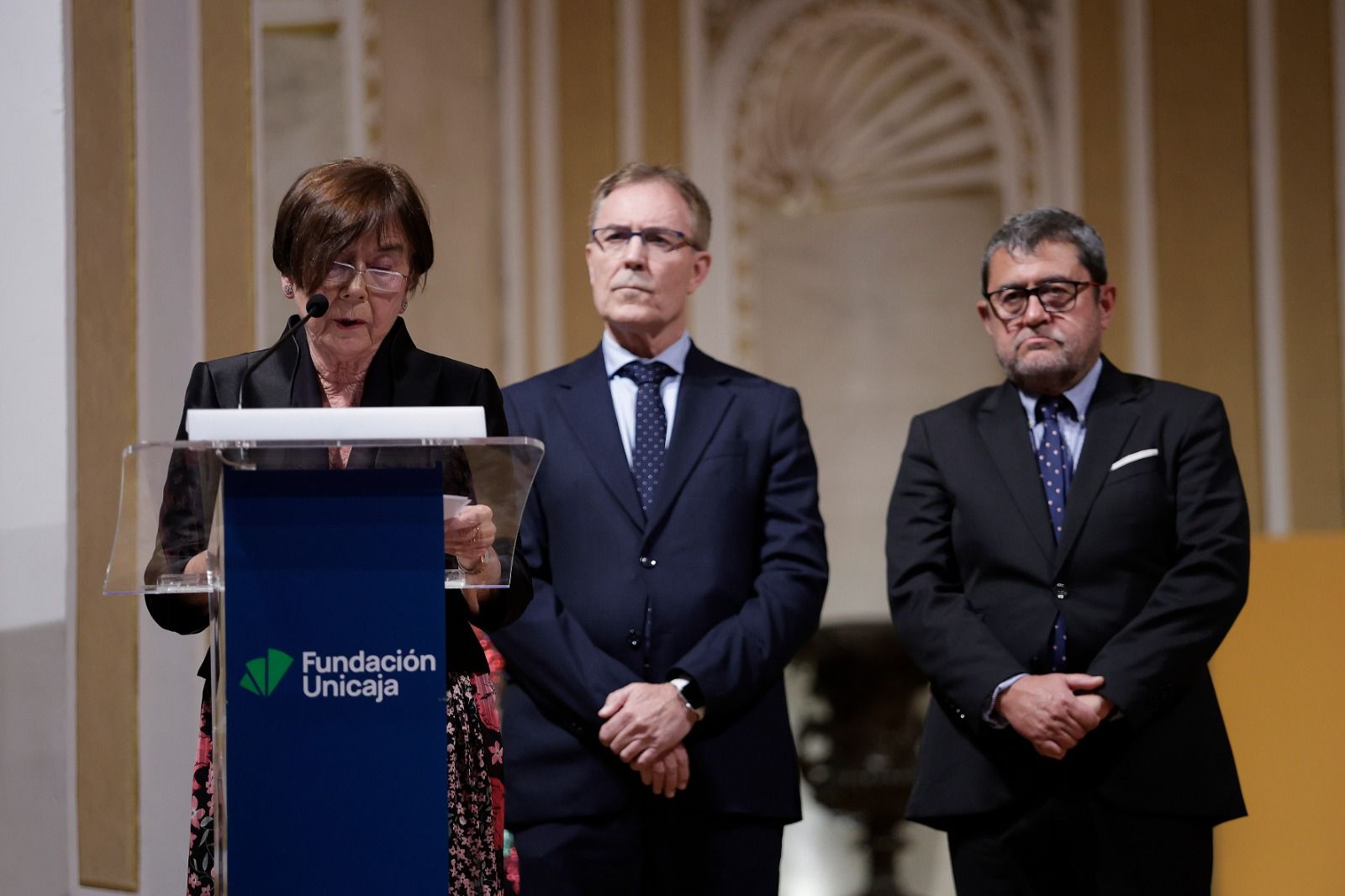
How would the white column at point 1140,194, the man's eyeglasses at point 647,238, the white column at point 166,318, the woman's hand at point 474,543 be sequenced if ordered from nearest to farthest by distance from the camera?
the woman's hand at point 474,543 → the man's eyeglasses at point 647,238 → the white column at point 166,318 → the white column at point 1140,194

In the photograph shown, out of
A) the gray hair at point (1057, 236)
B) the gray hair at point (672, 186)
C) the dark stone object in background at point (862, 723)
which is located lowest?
the dark stone object in background at point (862, 723)

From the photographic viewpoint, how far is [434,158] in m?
5.20

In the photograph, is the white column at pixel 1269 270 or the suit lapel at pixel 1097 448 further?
the white column at pixel 1269 270

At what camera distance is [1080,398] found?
2746mm

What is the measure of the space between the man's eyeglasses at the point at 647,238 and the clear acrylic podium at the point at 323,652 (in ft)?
3.75

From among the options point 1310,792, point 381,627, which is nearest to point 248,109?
point 381,627

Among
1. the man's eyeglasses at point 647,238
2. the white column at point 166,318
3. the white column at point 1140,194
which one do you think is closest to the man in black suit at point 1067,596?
the man's eyeglasses at point 647,238

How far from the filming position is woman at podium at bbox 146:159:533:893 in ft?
6.26

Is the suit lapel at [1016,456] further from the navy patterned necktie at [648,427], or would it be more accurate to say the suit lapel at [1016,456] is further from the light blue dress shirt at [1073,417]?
the navy patterned necktie at [648,427]

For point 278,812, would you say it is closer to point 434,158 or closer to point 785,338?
point 434,158

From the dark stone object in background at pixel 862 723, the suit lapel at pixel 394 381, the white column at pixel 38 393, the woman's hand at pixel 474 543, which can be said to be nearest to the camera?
the woman's hand at pixel 474 543

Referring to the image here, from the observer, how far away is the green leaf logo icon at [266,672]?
5.48ft

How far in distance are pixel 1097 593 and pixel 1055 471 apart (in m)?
0.25

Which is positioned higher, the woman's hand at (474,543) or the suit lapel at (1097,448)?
the suit lapel at (1097,448)
